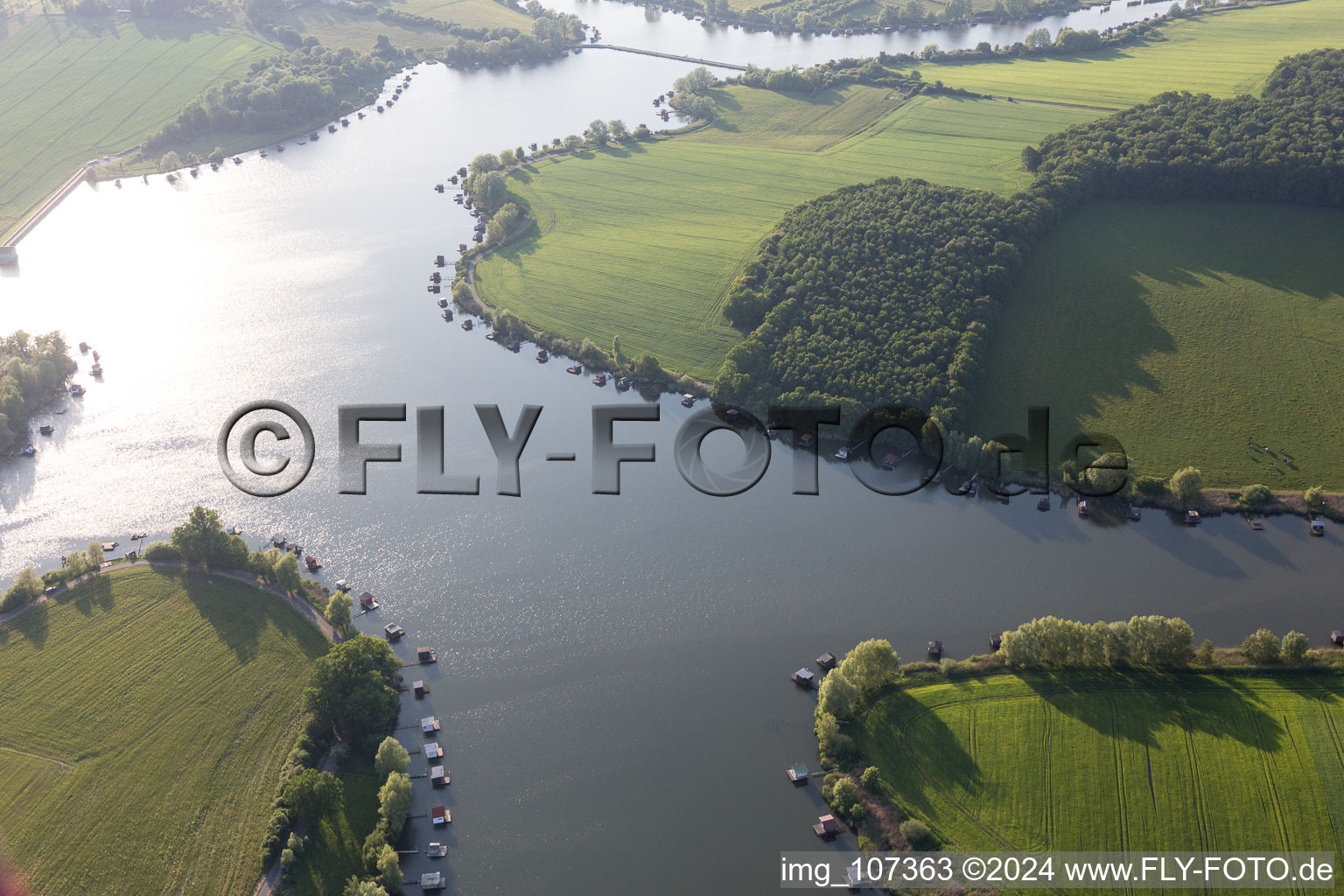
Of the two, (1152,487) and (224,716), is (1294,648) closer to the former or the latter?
(1152,487)

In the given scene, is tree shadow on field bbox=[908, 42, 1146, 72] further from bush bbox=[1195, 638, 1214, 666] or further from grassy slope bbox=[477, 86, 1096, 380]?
bush bbox=[1195, 638, 1214, 666]

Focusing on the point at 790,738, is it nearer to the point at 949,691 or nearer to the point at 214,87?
the point at 949,691

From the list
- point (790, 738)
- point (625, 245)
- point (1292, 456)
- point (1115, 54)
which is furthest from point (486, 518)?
point (1115, 54)

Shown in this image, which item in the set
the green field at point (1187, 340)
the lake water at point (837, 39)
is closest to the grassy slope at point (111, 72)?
the lake water at point (837, 39)

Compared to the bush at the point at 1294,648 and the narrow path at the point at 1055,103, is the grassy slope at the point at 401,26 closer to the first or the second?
the narrow path at the point at 1055,103

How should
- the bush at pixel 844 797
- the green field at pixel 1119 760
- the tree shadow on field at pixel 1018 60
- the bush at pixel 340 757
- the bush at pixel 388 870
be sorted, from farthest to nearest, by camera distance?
1. the tree shadow on field at pixel 1018 60
2. the bush at pixel 340 757
3. the bush at pixel 844 797
4. the green field at pixel 1119 760
5. the bush at pixel 388 870

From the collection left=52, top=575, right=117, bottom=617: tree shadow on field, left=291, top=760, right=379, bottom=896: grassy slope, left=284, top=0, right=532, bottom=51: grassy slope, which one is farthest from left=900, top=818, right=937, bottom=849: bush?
left=284, top=0, right=532, bottom=51: grassy slope
